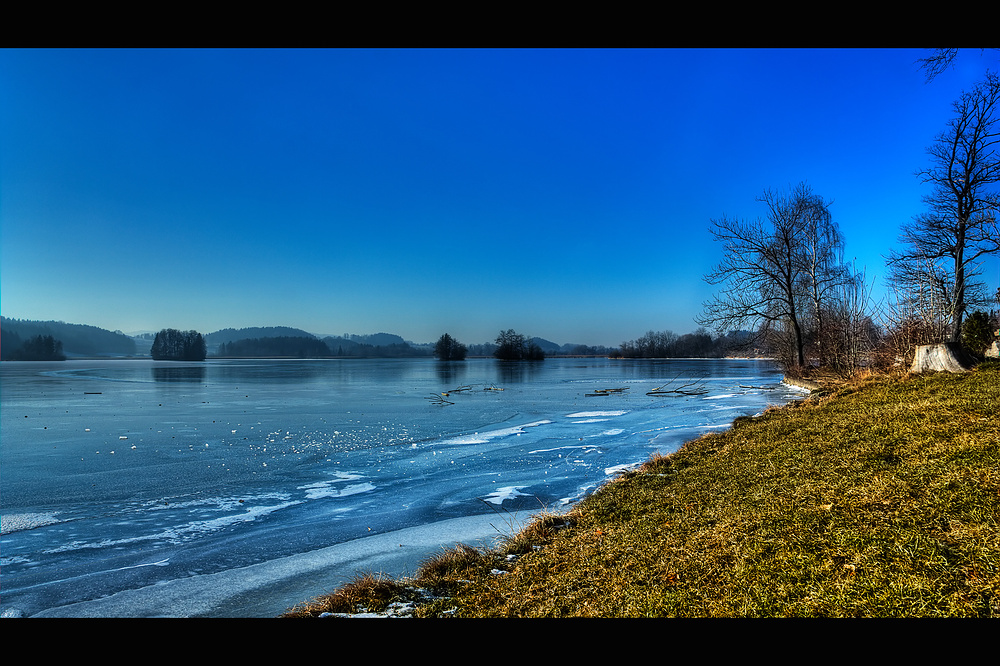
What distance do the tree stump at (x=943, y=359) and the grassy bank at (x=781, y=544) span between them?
331cm

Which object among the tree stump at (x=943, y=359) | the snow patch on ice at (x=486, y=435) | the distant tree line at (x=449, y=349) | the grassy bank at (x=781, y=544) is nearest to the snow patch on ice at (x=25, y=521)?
the grassy bank at (x=781, y=544)

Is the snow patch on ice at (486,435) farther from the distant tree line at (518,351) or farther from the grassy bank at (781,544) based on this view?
the distant tree line at (518,351)

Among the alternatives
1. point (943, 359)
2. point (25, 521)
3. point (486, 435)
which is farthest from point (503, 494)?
point (943, 359)

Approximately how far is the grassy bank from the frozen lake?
931 millimetres

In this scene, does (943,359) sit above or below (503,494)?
above

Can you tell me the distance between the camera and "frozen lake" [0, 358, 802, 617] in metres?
4.73

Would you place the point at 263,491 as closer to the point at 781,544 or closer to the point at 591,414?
the point at 781,544

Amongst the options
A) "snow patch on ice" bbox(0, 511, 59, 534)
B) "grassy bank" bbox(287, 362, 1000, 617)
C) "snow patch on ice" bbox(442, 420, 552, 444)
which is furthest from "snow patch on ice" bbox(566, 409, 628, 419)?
"snow patch on ice" bbox(0, 511, 59, 534)

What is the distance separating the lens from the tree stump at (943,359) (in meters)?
9.11

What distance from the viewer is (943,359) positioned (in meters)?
9.36

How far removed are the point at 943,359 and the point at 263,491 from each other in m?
12.1

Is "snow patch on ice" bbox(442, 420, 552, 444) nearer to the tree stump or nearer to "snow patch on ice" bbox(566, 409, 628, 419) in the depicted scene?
"snow patch on ice" bbox(566, 409, 628, 419)
